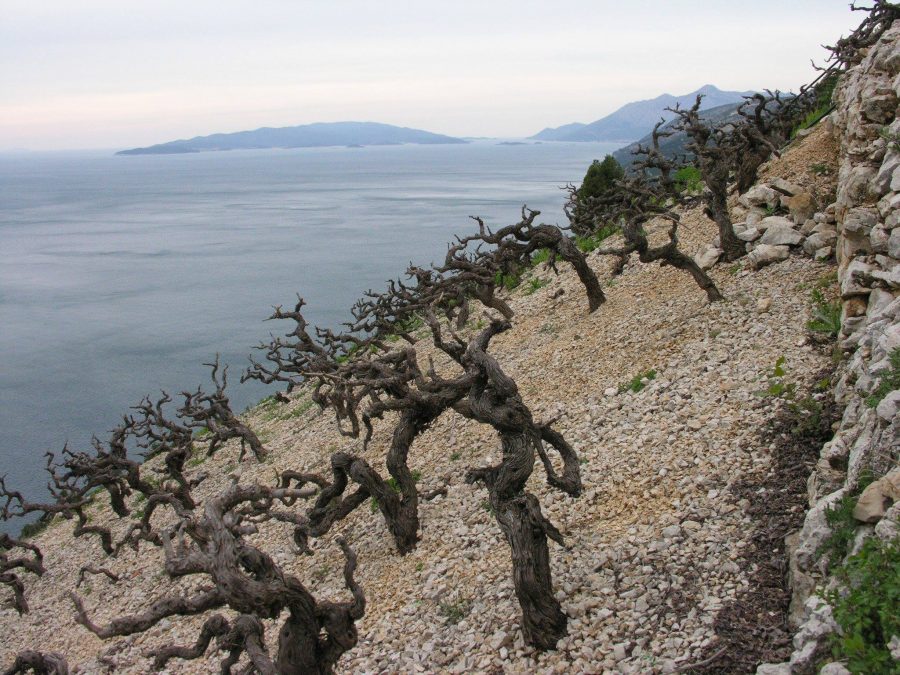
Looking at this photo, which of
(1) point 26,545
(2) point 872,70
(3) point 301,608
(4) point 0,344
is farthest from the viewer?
(4) point 0,344

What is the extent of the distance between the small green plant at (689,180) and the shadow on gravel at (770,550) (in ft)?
62.8

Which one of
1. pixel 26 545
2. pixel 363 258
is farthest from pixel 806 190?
pixel 363 258

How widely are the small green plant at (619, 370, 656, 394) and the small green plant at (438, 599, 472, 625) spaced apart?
641 centimetres

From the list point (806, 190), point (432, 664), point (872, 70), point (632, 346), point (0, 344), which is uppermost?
point (872, 70)

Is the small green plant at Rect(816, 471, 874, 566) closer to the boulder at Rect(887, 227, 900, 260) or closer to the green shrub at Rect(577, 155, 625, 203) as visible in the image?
the boulder at Rect(887, 227, 900, 260)

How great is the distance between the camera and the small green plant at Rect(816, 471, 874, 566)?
23.4 ft

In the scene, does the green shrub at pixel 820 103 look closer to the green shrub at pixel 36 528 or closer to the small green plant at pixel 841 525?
the small green plant at pixel 841 525

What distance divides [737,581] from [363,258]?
7397cm

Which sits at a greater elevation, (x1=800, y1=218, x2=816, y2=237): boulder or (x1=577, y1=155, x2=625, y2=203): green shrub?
(x1=577, y1=155, x2=625, y2=203): green shrub

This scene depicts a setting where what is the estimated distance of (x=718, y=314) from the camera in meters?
16.7

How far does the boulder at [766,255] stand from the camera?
17.8 meters

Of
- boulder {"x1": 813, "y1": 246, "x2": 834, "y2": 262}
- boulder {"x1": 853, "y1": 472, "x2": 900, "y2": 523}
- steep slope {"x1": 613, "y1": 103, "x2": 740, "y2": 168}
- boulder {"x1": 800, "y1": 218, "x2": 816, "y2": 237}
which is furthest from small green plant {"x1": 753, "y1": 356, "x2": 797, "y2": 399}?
steep slope {"x1": 613, "y1": 103, "x2": 740, "y2": 168}

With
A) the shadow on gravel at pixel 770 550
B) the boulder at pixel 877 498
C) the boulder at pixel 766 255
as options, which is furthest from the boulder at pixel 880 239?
the boulder at pixel 766 255

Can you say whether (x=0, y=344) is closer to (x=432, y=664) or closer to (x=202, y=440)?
(x=202, y=440)
